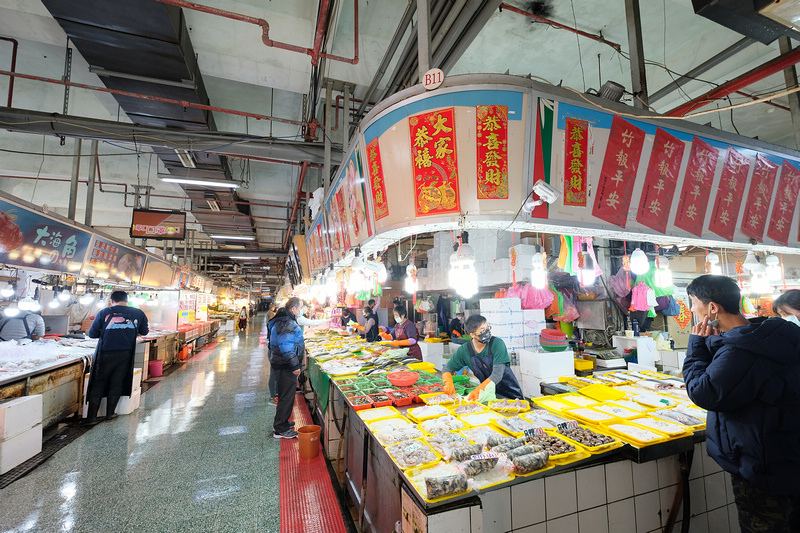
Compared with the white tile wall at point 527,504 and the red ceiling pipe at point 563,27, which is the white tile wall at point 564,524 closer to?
the white tile wall at point 527,504

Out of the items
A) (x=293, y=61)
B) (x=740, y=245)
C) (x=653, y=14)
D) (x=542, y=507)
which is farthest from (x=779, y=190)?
(x=293, y=61)

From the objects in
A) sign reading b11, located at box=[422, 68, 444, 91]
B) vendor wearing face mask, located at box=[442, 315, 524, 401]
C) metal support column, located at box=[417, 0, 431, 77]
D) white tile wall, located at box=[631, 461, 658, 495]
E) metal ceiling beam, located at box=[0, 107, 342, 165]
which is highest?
metal ceiling beam, located at box=[0, 107, 342, 165]

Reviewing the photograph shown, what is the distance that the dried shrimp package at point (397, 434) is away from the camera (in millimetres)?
2826

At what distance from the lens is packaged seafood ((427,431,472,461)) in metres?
2.57

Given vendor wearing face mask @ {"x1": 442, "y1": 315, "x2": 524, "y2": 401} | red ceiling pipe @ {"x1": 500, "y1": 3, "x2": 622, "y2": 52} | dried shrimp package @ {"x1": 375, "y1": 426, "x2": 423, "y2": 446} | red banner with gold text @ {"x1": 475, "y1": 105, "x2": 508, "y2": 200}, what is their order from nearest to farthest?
red banner with gold text @ {"x1": 475, "y1": 105, "x2": 508, "y2": 200}, dried shrimp package @ {"x1": 375, "y1": 426, "x2": 423, "y2": 446}, red ceiling pipe @ {"x1": 500, "y1": 3, "x2": 622, "y2": 52}, vendor wearing face mask @ {"x1": 442, "y1": 315, "x2": 524, "y2": 401}

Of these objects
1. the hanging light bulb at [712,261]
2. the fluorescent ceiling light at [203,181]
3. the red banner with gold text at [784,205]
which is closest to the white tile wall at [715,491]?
the red banner with gold text at [784,205]

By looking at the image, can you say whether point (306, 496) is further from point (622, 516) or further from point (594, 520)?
point (622, 516)

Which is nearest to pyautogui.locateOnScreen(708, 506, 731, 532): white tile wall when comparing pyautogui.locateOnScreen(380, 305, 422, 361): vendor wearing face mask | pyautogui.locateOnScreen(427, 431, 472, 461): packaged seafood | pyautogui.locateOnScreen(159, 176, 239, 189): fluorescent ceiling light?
pyautogui.locateOnScreen(427, 431, 472, 461): packaged seafood

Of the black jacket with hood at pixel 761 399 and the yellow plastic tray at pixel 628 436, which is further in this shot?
the yellow plastic tray at pixel 628 436

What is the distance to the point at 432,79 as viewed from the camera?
2631mm

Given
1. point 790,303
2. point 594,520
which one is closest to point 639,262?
point 790,303

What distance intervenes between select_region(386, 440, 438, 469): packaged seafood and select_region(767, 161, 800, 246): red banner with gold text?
15.7 ft

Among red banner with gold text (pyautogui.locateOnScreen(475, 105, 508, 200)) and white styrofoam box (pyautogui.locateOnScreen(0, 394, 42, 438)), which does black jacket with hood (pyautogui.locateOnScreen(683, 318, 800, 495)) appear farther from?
white styrofoam box (pyautogui.locateOnScreen(0, 394, 42, 438))

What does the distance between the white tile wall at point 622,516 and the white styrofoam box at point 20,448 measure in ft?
23.9
